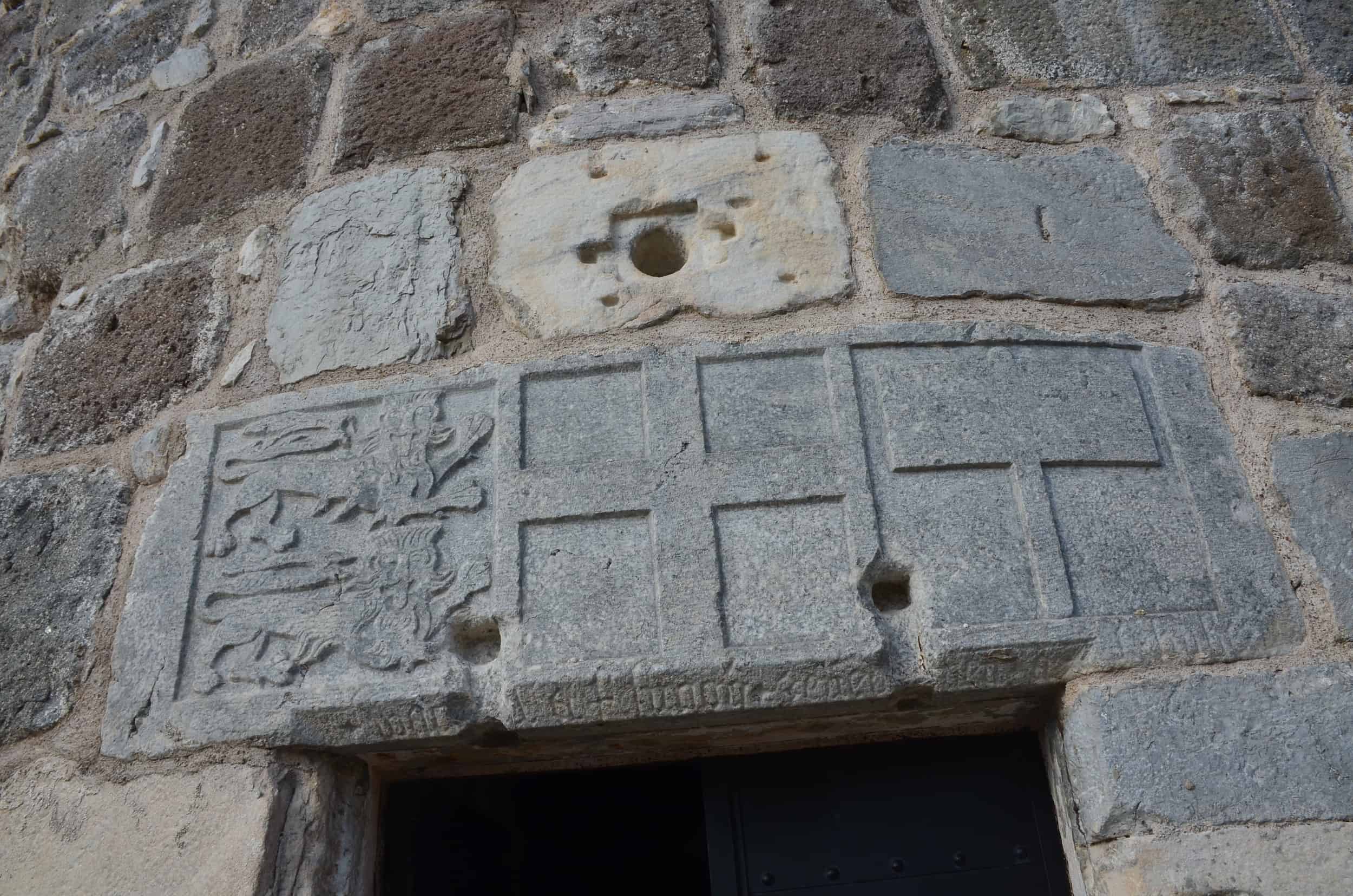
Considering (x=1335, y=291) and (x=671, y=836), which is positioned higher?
(x=1335, y=291)

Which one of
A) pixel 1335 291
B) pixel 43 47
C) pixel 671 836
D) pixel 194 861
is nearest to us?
pixel 194 861

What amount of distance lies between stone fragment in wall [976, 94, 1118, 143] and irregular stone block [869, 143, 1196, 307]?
0.19 feet

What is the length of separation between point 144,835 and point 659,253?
122 cm

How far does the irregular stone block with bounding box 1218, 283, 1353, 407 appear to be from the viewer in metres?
1.73

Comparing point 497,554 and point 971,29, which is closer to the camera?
point 497,554

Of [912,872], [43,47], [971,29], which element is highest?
[43,47]

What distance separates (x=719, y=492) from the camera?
1.57 metres

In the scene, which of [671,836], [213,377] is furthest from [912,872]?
[671,836]

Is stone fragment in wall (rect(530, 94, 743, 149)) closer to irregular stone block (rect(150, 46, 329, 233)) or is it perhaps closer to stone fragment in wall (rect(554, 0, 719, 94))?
stone fragment in wall (rect(554, 0, 719, 94))

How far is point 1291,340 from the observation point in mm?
1779

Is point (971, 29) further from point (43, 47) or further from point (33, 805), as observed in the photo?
point (43, 47)

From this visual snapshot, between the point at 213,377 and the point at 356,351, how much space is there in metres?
0.29

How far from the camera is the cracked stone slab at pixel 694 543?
1.46 meters

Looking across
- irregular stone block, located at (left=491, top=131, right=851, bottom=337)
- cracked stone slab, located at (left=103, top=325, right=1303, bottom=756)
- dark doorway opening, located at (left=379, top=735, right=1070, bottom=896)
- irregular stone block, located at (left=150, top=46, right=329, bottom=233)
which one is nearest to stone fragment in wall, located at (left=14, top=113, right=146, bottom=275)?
irregular stone block, located at (left=150, top=46, right=329, bottom=233)
